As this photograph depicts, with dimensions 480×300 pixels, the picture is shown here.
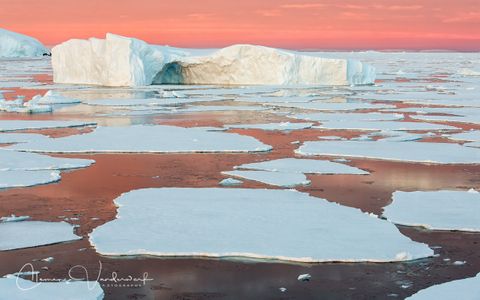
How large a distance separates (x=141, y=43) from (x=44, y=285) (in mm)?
22386

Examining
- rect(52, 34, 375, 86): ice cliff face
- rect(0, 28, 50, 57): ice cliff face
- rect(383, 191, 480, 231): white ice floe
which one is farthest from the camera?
rect(0, 28, 50, 57): ice cliff face

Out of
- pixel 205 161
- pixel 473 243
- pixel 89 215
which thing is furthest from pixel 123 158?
pixel 473 243

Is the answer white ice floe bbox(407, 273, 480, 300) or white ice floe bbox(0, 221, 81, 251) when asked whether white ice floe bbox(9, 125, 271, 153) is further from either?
white ice floe bbox(407, 273, 480, 300)

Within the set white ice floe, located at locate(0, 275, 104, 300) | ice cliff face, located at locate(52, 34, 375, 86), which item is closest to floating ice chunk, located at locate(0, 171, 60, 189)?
white ice floe, located at locate(0, 275, 104, 300)

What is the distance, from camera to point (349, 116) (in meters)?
16.8

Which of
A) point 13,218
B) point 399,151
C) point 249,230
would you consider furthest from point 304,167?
point 13,218

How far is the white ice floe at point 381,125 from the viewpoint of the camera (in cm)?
1436

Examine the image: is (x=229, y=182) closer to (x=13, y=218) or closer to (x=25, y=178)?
(x=25, y=178)

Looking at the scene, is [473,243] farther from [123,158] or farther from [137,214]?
[123,158]

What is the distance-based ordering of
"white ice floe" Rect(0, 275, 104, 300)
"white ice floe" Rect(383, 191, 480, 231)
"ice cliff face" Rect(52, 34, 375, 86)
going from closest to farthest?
1. "white ice floe" Rect(0, 275, 104, 300)
2. "white ice floe" Rect(383, 191, 480, 231)
3. "ice cliff face" Rect(52, 34, 375, 86)

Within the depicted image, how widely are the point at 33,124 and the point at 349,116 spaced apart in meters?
7.44

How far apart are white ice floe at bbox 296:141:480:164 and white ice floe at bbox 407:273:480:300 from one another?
5.39 m

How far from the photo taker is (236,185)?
8.48 metres

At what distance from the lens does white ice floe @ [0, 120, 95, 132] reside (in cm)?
1431
